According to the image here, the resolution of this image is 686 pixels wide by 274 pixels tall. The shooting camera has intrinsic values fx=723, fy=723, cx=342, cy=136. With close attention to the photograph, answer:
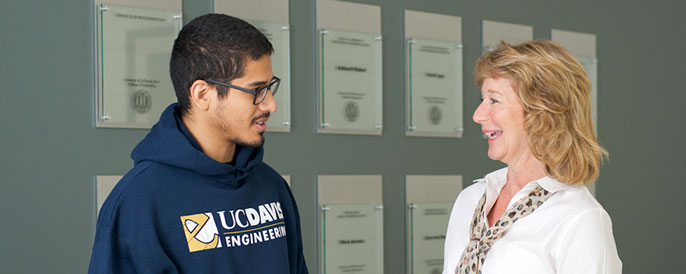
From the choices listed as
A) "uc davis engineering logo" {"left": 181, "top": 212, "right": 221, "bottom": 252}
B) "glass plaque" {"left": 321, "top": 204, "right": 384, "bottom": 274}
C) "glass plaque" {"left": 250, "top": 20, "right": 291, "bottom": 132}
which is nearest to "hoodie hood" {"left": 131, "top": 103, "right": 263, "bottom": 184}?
"uc davis engineering logo" {"left": 181, "top": 212, "right": 221, "bottom": 252}

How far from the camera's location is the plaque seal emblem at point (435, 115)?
3666mm

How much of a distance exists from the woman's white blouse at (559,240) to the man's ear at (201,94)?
31.9 inches

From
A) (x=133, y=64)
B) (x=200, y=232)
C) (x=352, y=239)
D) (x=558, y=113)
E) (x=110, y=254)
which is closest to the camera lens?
(x=110, y=254)

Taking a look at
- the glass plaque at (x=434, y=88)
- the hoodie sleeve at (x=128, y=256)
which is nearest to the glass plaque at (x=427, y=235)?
the glass plaque at (x=434, y=88)

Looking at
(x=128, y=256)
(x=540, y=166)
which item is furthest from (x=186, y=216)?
(x=540, y=166)

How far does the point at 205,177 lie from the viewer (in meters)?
1.66

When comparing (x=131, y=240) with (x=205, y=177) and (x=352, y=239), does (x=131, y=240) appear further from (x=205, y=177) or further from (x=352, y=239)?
(x=352, y=239)

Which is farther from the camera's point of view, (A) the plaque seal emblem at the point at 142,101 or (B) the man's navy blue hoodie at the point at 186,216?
(A) the plaque seal emblem at the point at 142,101

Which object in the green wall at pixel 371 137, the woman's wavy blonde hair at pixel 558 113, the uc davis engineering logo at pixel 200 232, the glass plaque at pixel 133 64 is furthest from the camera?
the glass plaque at pixel 133 64

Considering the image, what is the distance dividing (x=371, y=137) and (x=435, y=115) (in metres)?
0.41

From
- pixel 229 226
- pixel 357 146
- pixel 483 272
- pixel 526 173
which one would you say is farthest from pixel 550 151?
pixel 357 146

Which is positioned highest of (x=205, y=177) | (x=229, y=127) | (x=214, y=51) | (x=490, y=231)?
(x=214, y=51)

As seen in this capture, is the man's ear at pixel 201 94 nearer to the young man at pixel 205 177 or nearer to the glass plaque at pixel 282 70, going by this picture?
the young man at pixel 205 177

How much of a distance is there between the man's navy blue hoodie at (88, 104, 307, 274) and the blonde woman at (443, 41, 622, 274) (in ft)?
1.85
